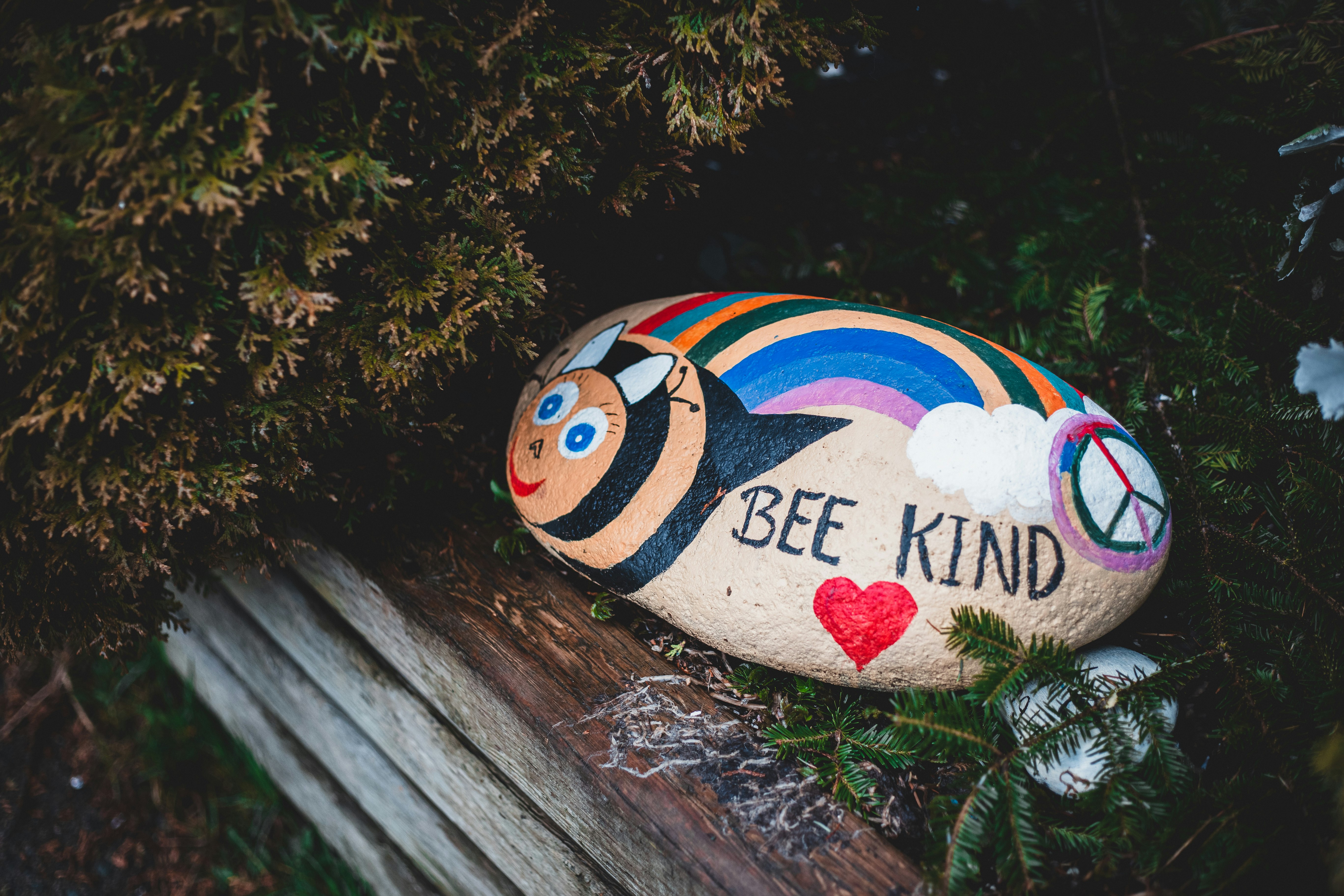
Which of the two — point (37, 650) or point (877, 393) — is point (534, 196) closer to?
point (877, 393)

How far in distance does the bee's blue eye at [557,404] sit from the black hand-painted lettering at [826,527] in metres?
0.72

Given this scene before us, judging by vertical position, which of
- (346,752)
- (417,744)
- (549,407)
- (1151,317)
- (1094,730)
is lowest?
(346,752)

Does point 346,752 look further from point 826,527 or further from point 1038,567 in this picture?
point 1038,567

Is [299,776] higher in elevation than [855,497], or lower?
lower

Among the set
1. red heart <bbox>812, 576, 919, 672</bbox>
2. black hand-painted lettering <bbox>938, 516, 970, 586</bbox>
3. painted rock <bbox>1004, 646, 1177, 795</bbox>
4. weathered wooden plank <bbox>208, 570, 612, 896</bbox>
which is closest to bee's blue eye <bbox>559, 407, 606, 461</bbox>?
red heart <bbox>812, 576, 919, 672</bbox>

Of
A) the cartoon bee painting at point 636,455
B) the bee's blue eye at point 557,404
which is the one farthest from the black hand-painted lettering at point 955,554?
the bee's blue eye at point 557,404

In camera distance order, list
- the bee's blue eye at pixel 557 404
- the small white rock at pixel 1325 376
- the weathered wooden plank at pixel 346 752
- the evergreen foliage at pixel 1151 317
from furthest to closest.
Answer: the weathered wooden plank at pixel 346 752
the bee's blue eye at pixel 557 404
the evergreen foliage at pixel 1151 317
the small white rock at pixel 1325 376

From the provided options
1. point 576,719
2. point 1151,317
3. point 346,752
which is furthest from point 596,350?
point 346,752

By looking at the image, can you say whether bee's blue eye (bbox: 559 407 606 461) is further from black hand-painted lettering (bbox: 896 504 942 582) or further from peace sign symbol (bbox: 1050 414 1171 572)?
peace sign symbol (bbox: 1050 414 1171 572)

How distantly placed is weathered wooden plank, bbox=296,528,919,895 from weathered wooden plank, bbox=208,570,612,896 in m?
0.10

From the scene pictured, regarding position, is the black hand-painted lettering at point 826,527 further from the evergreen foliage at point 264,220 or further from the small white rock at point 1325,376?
the evergreen foliage at point 264,220

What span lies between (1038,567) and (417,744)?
1906 mm

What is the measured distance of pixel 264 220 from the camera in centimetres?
158

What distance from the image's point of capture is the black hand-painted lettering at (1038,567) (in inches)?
59.6
